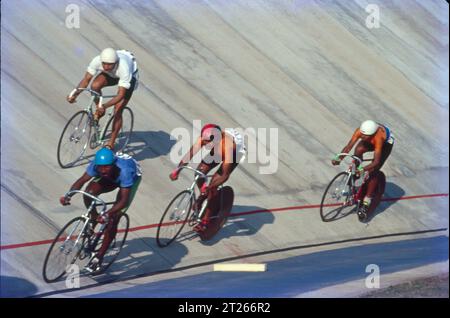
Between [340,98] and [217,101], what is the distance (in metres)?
3.05

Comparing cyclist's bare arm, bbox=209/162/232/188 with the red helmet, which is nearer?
the red helmet

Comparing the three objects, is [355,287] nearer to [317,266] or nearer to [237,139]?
[317,266]

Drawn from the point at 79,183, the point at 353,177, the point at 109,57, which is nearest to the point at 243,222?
the point at 353,177

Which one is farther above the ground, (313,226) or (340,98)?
(340,98)

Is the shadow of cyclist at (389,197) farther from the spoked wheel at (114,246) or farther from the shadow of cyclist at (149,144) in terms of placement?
the spoked wheel at (114,246)

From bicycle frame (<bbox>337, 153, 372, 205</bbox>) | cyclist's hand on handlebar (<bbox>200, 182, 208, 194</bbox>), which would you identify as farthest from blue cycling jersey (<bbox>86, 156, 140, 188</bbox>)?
bicycle frame (<bbox>337, 153, 372, 205</bbox>)

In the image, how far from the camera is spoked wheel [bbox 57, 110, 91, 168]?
531 inches

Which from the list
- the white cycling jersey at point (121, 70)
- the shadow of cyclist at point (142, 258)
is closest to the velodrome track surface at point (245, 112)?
the shadow of cyclist at point (142, 258)

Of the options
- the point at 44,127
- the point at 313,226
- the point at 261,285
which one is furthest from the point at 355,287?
the point at 44,127

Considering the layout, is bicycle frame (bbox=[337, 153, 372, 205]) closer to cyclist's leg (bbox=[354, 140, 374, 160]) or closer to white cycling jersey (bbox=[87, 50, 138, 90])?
cyclist's leg (bbox=[354, 140, 374, 160])

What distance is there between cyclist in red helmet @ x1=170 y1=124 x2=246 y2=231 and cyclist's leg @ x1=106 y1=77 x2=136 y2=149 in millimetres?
1782

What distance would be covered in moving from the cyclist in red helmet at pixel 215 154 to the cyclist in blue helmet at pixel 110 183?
3.34 ft

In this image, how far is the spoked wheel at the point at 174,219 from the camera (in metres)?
12.0
